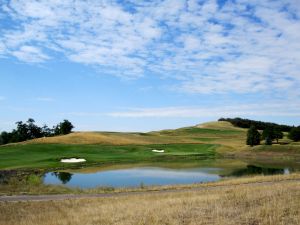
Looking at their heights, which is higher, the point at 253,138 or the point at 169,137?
the point at 169,137

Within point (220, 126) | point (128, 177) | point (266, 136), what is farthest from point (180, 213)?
point (220, 126)

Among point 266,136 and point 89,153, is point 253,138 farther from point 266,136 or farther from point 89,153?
point 89,153

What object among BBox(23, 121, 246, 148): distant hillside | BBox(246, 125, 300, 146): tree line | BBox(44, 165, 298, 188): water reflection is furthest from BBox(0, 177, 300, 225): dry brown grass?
BBox(246, 125, 300, 146): tree line

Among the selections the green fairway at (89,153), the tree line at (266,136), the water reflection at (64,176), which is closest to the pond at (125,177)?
the water reflection at (64,176)

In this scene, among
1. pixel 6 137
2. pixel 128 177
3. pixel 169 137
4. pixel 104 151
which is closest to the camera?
pixel 128 177

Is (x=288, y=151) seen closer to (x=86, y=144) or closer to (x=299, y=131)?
(x=299, y=131)

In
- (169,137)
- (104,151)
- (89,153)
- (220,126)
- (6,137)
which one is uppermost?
(220,126)

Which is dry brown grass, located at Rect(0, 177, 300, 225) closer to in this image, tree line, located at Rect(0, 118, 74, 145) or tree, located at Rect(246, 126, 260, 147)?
tree, located at Rect(246, 126, 260, 147)

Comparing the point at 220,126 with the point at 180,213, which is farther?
the point at 220,126

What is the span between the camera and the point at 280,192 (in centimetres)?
2130

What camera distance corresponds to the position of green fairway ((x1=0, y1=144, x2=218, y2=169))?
71688mm

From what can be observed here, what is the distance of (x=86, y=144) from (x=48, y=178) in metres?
49.7

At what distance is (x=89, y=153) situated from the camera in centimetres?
8894

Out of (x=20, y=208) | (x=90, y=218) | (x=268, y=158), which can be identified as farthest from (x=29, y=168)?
(x=268, y=158)
